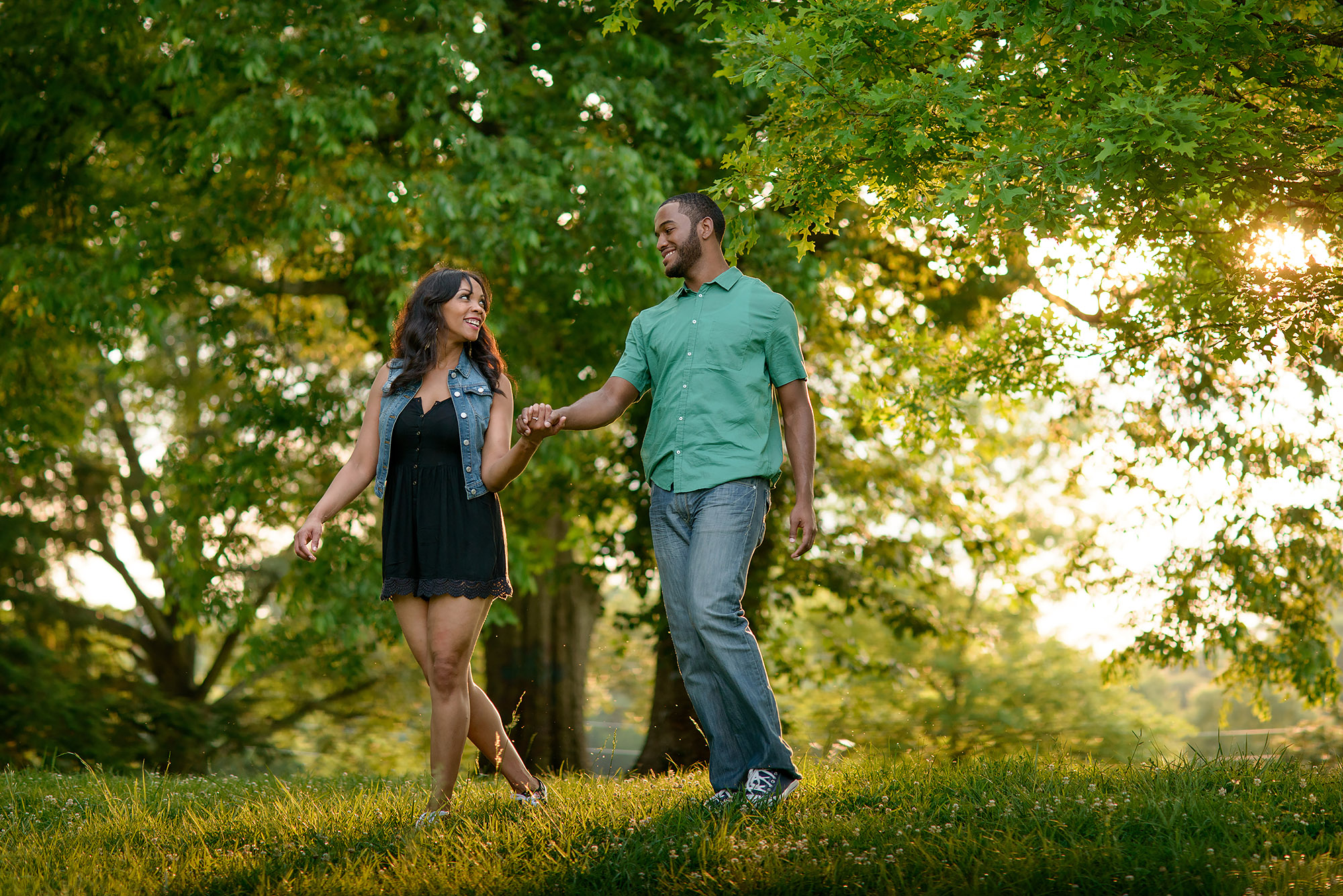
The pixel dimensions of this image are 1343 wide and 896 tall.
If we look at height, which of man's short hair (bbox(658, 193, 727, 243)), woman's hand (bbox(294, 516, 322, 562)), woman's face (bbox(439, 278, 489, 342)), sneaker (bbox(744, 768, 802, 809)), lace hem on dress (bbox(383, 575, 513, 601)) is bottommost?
sneaker (bbox(744, 768, 802, 809))

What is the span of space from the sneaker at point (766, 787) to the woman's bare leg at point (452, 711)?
3.07 feet

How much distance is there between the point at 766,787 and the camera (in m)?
4.16

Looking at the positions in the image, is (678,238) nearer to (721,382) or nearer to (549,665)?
(721,382)

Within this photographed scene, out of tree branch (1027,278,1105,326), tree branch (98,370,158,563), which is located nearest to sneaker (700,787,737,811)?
tree branch (1027,278,1105,326)

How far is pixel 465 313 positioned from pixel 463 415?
0.44 meters

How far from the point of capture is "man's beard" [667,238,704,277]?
455 centimetres

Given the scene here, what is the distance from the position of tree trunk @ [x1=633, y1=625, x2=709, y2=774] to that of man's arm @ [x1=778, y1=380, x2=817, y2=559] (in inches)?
242

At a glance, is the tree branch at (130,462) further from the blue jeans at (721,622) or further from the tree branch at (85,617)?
the blue jeans at (721,622)

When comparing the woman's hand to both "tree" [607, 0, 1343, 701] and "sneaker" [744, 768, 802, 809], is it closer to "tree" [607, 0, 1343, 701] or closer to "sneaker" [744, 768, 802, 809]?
"sneaker" [744, 768, 802, 809]

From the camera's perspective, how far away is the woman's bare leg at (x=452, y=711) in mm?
4391

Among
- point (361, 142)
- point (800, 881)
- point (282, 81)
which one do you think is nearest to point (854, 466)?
point (361, 142)

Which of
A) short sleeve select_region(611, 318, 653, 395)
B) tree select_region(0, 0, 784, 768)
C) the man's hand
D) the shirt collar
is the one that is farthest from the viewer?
tree select_region(0, 0, 784, 768)

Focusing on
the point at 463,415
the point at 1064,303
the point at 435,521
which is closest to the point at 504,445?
the point at 463,415

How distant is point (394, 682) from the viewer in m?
19.9
